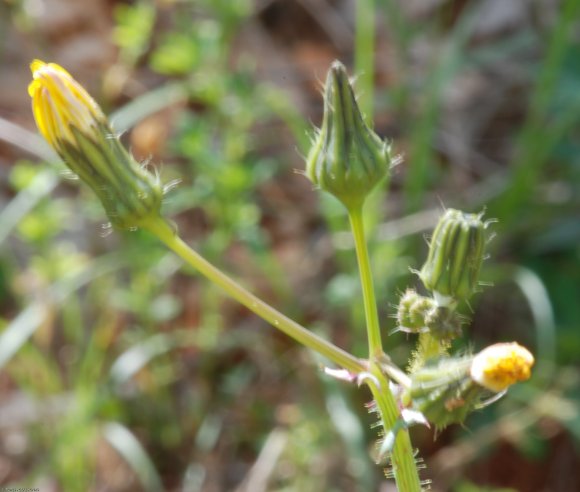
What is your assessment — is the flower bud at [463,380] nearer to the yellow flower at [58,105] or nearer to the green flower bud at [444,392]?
the green flower bud at [444,392]

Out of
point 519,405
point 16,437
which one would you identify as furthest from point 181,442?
point 519,405

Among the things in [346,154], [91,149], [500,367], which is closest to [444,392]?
[500,367]

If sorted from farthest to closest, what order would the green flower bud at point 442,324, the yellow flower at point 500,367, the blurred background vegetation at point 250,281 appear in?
the blurred background vegetation at point 250,281, the green flower bud at point 442,324, the yellow flower at point 500,367

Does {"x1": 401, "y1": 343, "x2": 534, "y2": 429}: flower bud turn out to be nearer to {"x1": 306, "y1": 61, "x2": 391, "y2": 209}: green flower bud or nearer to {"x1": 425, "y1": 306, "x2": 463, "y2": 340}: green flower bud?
{"x1": 425, "y1": 306, "x2": 463, "y2": 340}: green flower bud

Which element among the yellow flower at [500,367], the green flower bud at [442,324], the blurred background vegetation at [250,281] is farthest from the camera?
the blurred background vegetation at [250,281]

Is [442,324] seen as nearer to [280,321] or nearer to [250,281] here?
[280,321]

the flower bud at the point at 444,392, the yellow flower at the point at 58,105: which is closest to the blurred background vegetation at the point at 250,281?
the yellow flower at the point at 58,105

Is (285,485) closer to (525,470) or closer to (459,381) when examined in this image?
(525,470)
